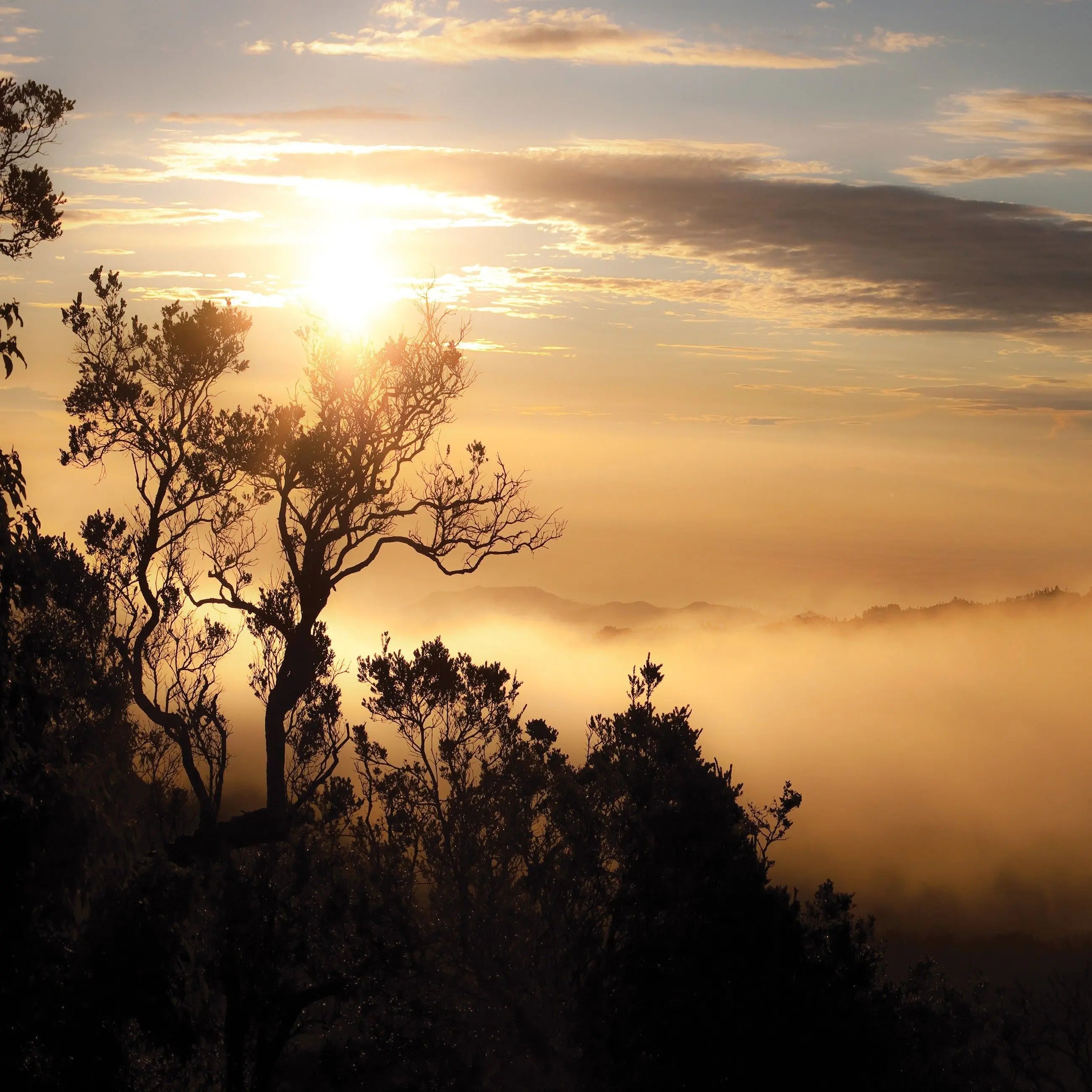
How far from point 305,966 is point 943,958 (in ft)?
613

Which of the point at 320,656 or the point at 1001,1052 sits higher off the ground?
the point at 320,656

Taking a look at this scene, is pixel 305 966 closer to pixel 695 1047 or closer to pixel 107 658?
pixel 695 1047

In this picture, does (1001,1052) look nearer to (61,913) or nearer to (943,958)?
(61,913)

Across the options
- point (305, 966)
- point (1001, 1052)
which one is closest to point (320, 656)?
point (305, 966)

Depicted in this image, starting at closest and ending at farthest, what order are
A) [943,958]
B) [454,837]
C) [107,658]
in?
[454,837]
[107,658]
[943,958]

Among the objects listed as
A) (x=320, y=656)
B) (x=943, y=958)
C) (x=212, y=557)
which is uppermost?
(x=212, y=557)

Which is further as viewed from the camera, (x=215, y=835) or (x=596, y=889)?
(x=596, y=889)

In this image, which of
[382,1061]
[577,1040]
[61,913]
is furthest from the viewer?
[382,1061]

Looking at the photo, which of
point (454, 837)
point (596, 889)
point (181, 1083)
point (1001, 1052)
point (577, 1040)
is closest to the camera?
point (181, 1083)

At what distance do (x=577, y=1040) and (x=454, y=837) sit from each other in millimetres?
7338

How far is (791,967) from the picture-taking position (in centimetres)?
2139

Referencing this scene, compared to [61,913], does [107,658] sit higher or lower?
higher

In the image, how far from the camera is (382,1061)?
73.9 feet

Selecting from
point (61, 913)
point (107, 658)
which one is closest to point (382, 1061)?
point (61, 913)
